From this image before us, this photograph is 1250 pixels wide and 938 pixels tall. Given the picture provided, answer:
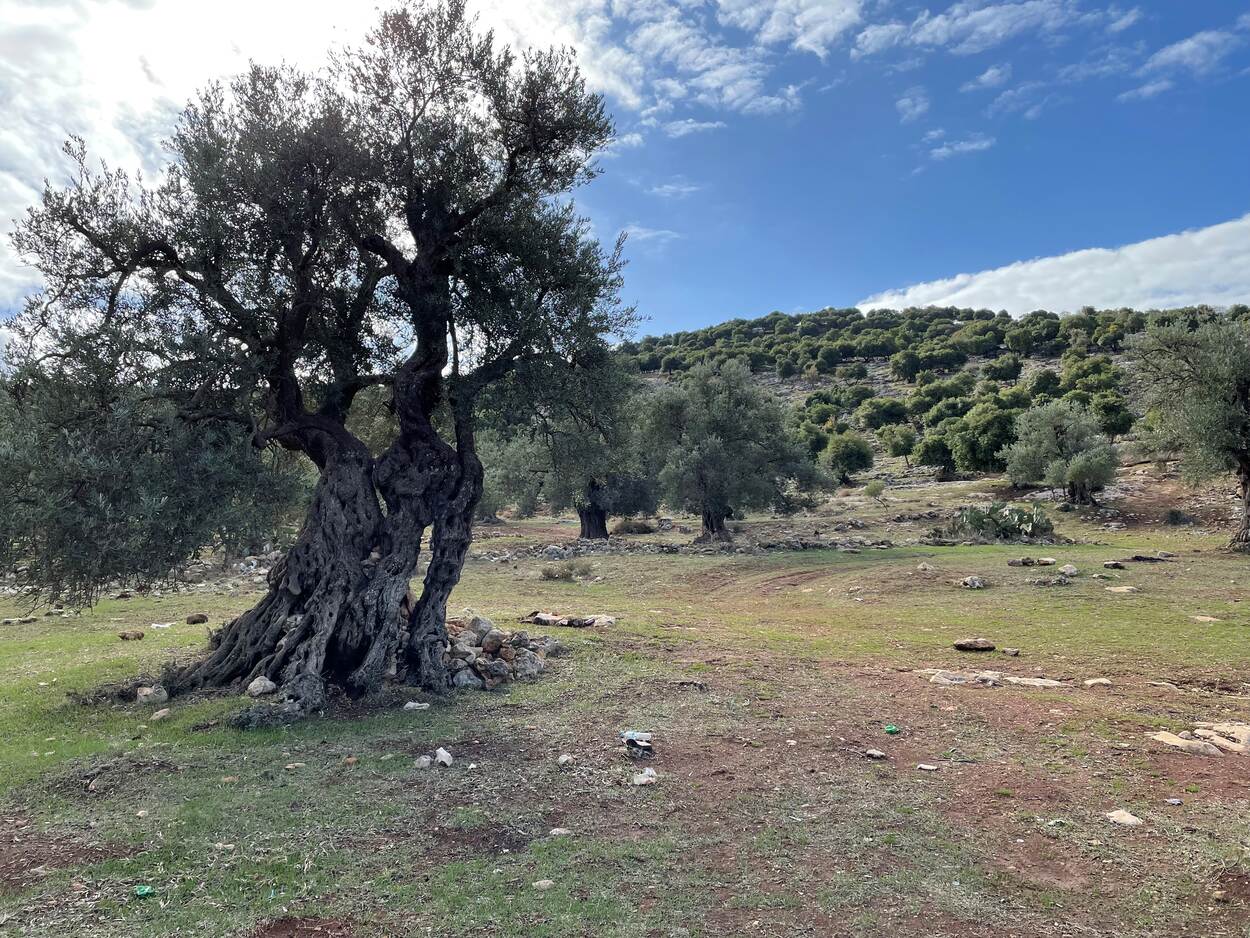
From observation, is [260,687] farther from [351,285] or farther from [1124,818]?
[1124,818]

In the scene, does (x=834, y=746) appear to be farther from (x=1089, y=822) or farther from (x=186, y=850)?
(x=186, y=850)

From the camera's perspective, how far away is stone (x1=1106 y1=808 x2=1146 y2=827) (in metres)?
6.23

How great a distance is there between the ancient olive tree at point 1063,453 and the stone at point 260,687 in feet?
141

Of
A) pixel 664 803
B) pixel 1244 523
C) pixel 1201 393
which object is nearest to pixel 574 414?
pixel 664 803

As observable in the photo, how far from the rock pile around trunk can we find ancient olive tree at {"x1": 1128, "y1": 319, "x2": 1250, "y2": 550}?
26.2 meters

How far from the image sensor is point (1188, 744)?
8.16 m

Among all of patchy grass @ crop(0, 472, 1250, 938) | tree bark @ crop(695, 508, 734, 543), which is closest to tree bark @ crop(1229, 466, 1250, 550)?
patchy grass @ crop(0, 472, 1250, 938)

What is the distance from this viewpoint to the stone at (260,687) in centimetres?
984

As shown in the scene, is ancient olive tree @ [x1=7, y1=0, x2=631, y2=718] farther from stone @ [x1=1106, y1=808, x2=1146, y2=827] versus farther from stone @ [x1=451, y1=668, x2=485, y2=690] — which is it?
stone @ [x1=1106, y1=808, x2=1146, y2=827]

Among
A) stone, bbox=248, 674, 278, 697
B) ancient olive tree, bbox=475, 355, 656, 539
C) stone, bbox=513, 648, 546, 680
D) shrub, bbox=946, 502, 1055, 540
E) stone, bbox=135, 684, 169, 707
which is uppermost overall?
ancient olive tree, bbox=475, 355, 656, 539

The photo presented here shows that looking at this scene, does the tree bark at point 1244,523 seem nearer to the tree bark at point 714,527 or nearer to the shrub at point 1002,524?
the shrub at point 1002,524

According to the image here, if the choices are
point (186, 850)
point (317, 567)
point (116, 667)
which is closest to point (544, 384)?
point (317, 567)

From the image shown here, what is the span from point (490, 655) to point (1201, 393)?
1124 inches

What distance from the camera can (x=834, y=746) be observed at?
8297mm
